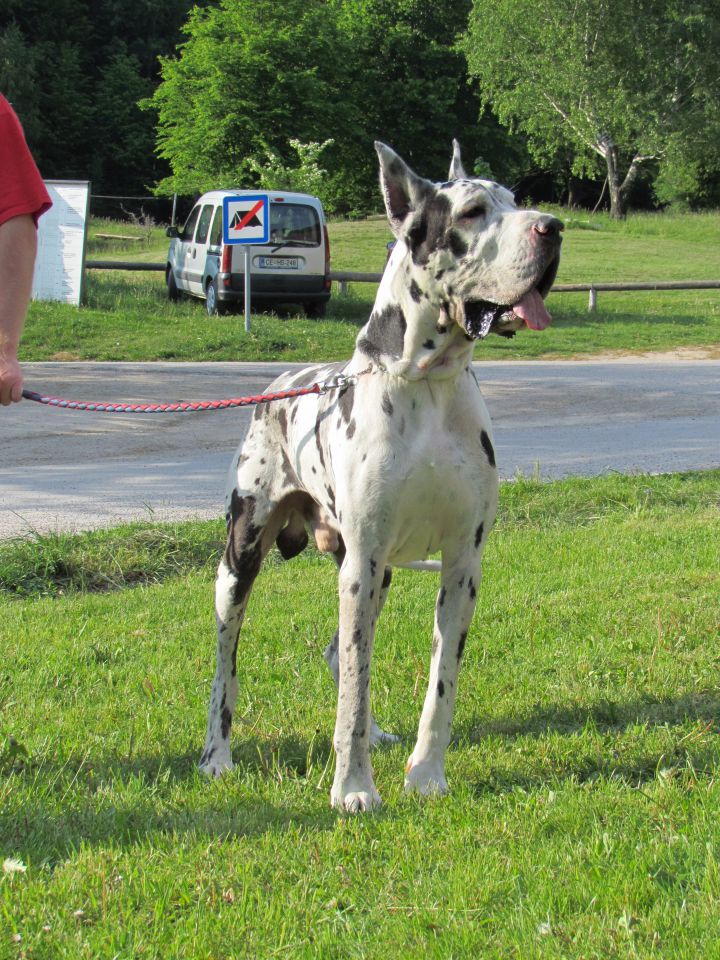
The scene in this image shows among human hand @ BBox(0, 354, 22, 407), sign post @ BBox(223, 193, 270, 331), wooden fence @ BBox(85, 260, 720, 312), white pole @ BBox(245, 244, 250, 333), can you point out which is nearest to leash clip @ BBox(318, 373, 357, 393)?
human hand @ BBox(0, 354, 22, 407)

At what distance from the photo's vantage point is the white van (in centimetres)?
1911

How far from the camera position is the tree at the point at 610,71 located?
52562 mm

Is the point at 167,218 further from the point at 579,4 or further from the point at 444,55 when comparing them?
the point at 579,4

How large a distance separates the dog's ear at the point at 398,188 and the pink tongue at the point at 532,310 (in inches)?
19.4

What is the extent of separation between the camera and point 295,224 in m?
19.5

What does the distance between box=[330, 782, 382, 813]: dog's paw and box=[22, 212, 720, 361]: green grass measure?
1276 cm

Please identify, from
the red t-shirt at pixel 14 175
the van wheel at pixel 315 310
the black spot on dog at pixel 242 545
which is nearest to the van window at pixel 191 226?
the van wheel at pixel 315 310

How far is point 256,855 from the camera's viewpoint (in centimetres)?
339

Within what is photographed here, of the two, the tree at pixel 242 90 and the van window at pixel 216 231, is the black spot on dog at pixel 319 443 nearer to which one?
the van window at pixel 216 231

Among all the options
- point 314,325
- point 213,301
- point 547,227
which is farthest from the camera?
point 213,301

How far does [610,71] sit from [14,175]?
176 feet

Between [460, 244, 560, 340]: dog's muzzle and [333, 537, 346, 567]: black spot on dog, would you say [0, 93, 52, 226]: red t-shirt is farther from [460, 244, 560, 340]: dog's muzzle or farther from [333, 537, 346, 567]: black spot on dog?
[333, 537, 346, 567]: black spot on dog

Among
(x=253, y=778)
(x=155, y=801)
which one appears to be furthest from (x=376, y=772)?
(x=155, y=801)

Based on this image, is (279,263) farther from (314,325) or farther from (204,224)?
(204,224)
